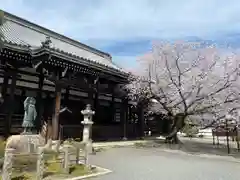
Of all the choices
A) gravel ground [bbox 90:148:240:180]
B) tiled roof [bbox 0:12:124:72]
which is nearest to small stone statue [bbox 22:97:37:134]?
gravel ground [bbox 90:148:240:180]

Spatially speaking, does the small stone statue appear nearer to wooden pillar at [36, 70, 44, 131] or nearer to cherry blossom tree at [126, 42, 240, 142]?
wooden pillar at [36, 70, 44, 131]

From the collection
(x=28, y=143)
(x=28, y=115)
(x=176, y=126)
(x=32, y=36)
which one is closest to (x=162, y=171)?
(x=28, y=143)

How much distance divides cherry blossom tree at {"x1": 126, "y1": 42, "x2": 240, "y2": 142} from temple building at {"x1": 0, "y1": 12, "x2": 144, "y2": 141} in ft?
8.54

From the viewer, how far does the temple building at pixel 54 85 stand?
38.8ft

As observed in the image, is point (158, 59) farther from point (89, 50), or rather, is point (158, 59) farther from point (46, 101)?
point (89, 50)

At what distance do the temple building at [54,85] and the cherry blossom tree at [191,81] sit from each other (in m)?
2.60

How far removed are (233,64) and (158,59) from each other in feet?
14.4

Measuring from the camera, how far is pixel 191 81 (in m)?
13.3

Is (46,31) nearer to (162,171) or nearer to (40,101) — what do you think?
(40,101)

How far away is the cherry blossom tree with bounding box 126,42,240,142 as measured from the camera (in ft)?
42.9

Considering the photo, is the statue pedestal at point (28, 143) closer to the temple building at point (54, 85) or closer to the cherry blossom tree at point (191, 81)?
the temple building at point (54, 85)

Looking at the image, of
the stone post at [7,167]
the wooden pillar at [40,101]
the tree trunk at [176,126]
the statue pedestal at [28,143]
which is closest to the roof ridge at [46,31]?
the wooden pillar at [40,101]

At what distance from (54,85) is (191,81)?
8904 millimetres

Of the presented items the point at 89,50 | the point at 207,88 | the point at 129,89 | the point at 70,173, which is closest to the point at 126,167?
the point at 70,173
